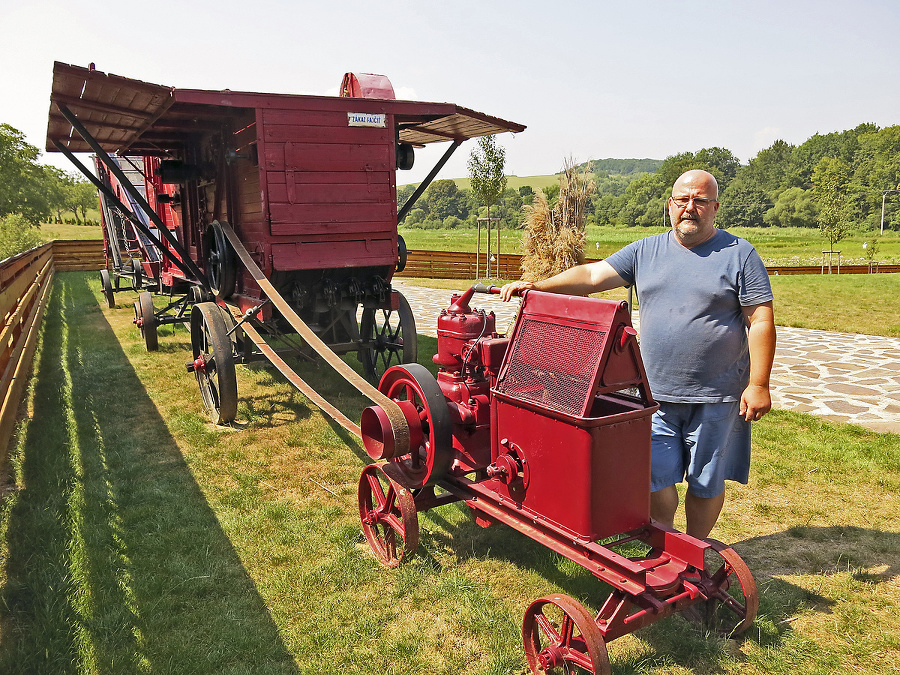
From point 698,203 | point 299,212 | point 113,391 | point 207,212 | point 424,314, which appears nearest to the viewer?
point 698,203

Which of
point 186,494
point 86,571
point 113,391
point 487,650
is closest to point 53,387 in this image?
point 113,391

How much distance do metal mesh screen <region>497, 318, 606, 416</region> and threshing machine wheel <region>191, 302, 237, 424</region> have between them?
3755 mm

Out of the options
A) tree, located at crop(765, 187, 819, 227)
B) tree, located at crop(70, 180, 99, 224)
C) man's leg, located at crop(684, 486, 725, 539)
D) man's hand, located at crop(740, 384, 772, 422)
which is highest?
tree, located at crop(70, 180, 99, 224)

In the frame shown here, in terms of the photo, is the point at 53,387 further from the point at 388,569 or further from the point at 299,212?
A: the point at 388,569

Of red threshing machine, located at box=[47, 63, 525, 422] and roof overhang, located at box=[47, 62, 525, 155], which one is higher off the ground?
roof overhang, located at box=[47, 62, 525, 155]

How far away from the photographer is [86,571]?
11.2 feet

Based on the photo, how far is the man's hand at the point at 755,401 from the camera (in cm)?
266

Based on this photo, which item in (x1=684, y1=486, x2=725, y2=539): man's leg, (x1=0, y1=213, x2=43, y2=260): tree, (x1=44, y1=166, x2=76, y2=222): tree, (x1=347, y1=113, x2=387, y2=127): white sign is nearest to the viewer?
(x1=684, y1=486, x2=725, y2=539): man's leg

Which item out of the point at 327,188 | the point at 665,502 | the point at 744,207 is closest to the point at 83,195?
the point at 327,188

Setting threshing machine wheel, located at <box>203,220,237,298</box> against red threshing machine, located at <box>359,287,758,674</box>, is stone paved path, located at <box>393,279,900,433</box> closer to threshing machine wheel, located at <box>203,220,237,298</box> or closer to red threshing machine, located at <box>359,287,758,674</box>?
red threshing machine, located at <box>359,287,758,674</box>

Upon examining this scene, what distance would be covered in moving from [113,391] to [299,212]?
3.46 meters

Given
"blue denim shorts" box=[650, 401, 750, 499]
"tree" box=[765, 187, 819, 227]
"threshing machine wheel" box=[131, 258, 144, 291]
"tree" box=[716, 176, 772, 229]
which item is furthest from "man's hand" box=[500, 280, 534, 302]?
"tree" box=[716, 176, 772, 229]

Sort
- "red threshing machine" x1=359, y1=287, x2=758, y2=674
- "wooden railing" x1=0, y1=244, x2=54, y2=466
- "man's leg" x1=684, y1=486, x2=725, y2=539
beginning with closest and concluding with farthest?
1. "red threshing machine" x1=359, y1=287, x2=758, y2=674
2. "man's leg" x1=684, y1=486, x2=725, y2=539
3. "wooden railing" x1=0, y1=244, x2=54, y2=466

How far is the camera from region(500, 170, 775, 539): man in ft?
8.93
